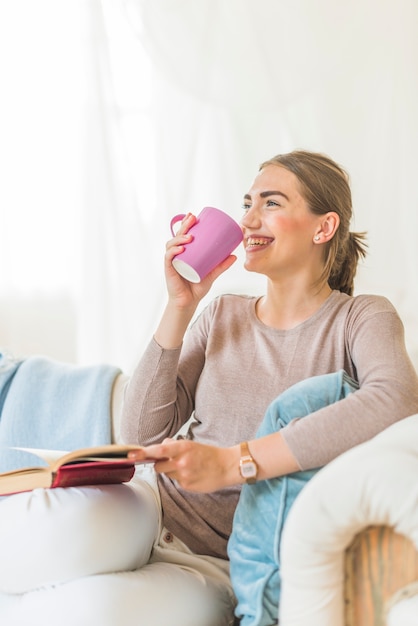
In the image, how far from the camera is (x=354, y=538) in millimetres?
1073

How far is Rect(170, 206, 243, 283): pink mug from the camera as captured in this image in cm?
144

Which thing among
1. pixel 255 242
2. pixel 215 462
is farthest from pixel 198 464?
pixel 255 242

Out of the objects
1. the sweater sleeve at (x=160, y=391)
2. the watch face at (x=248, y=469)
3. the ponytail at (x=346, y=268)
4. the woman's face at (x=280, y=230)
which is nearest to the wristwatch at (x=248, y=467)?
the watch face at (x=248, y=469)

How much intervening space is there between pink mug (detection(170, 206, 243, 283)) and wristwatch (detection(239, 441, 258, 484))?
365mm

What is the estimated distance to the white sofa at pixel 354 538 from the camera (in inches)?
40.1

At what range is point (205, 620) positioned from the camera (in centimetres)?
132

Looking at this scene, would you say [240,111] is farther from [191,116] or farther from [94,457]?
[94,457]

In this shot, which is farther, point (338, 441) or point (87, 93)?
point (87, 93)

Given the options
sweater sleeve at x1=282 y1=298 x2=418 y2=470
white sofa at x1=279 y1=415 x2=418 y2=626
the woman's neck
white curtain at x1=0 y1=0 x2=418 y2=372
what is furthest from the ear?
white sofa at x1=279 y1=415 x2=418 y2=626

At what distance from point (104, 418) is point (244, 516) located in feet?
2.10

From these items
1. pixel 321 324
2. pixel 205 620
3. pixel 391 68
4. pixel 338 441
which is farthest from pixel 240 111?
pixel 205 620

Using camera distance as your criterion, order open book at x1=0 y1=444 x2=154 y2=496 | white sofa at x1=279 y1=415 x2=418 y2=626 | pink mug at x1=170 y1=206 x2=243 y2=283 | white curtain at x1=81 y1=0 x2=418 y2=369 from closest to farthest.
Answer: white sofa at x1=279 y1=415 x2=418 y2=626 → open book at x1=0 y1=444 x2=154 y2=496 → pink mug at x1=170 y1=206 x2=243 y2=283 → white curtain at x1=81 y1=0 x2=418 y2=369

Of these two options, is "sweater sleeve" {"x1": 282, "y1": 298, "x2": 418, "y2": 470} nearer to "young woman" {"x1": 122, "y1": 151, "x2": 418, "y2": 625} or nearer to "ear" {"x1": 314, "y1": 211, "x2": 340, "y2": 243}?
"young woman" {"x1": 122, "y1": 151, "x2": 418, "y2": 625}

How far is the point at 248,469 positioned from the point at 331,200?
23.7 inches
